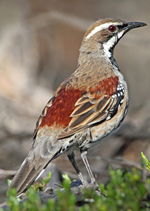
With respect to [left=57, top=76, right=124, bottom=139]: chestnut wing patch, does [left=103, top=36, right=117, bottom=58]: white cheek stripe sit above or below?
above

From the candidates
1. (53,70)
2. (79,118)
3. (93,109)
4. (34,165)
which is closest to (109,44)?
(93,109)

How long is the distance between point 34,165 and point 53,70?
867 centimetres

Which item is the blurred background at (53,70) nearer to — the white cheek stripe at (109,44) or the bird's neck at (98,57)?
the bird's neck at (98,57)

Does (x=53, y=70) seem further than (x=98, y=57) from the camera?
Yes

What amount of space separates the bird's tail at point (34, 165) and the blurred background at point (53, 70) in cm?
150

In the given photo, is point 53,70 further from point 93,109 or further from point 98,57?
point 93,109

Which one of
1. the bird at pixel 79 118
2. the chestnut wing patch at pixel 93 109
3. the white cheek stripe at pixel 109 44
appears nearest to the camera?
the bird at pixel 79 118

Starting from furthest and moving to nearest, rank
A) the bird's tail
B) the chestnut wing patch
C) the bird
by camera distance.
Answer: the chestnut wing patch → the bird → the bird's tail

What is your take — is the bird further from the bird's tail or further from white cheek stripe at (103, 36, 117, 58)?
white cheek stripe at (103, 36, 117, 58)

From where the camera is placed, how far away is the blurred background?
365 inches

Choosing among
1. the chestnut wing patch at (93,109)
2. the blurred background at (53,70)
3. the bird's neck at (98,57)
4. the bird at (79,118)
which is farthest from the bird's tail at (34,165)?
the bird's neck at (98,57)

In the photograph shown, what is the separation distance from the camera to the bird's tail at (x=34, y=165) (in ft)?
16.5

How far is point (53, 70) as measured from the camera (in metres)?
13.7

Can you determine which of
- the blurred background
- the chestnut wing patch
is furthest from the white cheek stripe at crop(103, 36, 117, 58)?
the blurred background
